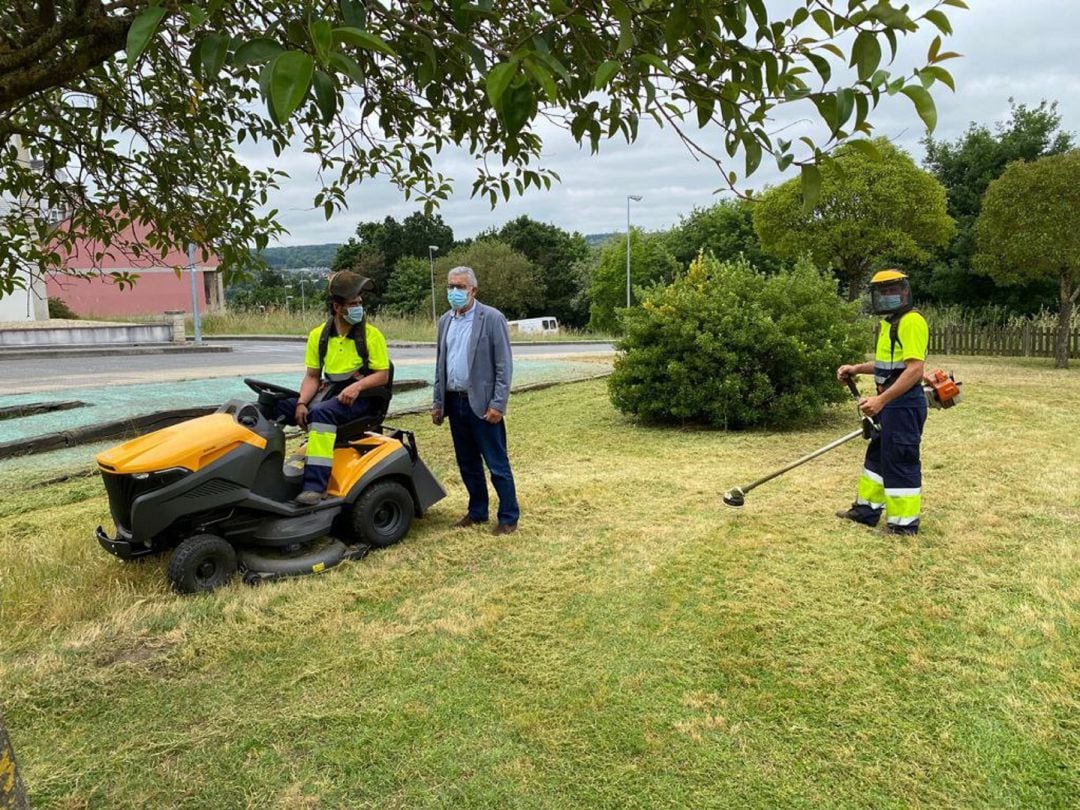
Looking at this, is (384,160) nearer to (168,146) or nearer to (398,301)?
(168,146)

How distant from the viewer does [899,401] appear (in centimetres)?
436

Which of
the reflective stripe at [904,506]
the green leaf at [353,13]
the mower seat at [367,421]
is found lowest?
the reflective stripe at [904,506]

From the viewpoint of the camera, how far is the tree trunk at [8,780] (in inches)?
66.9

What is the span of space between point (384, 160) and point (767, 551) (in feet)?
10.00

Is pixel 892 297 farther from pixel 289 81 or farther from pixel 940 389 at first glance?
pixel 289 81

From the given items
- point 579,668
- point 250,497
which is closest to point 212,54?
point 579,668

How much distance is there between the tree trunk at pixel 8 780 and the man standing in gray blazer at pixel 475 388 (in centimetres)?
297

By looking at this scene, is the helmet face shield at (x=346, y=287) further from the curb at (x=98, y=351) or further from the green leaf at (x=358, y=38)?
the curb at (x=98, y=351)

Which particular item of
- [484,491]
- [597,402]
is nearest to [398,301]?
[597,402]

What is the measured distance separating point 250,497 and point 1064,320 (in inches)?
705

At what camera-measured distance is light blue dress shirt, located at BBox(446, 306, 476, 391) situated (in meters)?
4.57

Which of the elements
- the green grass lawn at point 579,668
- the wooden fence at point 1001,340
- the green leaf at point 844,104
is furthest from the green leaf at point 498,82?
the wooden fence at point 1001,340

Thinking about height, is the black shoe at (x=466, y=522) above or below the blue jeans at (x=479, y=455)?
below

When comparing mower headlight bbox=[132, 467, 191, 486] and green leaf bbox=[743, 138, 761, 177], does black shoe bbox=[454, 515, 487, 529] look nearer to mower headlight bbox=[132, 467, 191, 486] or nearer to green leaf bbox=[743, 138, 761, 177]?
mower headlight bbox=[132, 467, 191, 486]
